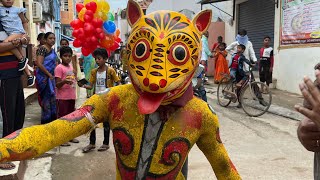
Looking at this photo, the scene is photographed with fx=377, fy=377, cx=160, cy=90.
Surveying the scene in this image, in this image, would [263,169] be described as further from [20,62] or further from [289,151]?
[20,62]

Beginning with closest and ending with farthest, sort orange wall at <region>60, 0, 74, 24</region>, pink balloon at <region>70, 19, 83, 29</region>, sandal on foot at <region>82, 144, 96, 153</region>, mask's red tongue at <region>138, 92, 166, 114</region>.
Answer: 1. mask's red tongue at <region>138, 92, 166, 114</region>
2. pink balloon at <region>70, 19, 83, 29</region>
3. sandal on foot at <region>82, 144, 96, 153</region>
4. orange wall at <region>60, 0, 74, 24</region>

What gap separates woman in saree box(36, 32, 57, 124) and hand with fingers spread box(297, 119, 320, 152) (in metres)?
4.15

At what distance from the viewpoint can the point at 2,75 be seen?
316cm

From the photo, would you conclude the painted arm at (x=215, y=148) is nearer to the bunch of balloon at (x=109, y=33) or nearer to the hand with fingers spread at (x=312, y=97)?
the hand with fingers spread at (x=312, y=97)

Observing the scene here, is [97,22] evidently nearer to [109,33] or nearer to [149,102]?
[109,33]

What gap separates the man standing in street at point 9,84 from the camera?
10.3 feet

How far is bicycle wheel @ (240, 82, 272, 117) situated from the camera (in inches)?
301

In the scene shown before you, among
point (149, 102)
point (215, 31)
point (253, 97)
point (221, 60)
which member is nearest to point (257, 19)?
point (221, 60)

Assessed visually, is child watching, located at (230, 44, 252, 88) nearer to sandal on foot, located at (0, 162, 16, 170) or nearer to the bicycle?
the bicycle

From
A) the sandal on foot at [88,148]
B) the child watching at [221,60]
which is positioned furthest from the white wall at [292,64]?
the sandal on foot at [88,148]

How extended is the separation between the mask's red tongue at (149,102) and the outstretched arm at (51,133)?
0.92 ft

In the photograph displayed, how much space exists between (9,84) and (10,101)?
5.8 inches

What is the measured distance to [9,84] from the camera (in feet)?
10.5

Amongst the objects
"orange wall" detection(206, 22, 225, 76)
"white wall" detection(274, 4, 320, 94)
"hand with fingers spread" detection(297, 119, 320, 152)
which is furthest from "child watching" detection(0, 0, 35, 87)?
"orange wall" detection(206, 22, 225, 76)
